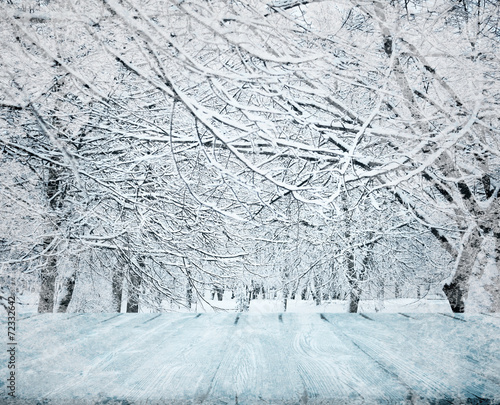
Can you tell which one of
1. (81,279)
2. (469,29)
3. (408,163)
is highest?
(469,29)

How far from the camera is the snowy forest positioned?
188cm

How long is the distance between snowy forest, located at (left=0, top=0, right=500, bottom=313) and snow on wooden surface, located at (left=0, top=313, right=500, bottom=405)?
0.65 metres

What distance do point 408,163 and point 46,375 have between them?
224 centimetres

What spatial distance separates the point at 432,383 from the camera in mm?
1121

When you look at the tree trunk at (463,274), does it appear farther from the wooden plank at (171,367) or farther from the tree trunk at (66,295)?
the tree trunk at (66,295)

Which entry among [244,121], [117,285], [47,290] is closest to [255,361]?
[244,121]

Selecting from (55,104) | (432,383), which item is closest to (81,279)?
(55,104)

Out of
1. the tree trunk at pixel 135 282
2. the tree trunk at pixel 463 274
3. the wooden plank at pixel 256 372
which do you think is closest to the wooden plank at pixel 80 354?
the wooden plank at pixel 256 372

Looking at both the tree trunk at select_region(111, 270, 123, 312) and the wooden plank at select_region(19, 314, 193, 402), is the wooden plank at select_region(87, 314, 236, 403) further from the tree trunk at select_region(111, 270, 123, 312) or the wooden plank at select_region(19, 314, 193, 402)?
the tree trunk at select_region(111, 270, 123, 312)

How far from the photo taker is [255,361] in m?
1.29

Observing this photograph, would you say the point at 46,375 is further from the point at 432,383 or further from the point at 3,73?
the point at 3,73

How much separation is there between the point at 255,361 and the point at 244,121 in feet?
7.15

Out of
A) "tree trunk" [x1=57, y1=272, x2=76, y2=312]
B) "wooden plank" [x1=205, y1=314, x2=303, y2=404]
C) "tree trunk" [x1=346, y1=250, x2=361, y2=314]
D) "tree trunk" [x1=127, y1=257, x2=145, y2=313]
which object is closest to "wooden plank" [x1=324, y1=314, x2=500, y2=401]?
"wooden plank" [x1=205, y1=314, x2=303, y2=404]

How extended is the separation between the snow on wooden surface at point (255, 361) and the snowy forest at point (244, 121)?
2.14 feet
